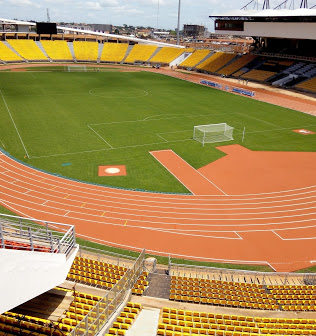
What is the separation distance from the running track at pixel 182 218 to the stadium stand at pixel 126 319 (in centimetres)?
615

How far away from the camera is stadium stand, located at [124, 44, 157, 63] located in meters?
98.7

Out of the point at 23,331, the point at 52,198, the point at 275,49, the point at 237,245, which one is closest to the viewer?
the point at 23,331

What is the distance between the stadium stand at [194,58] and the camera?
306 ft

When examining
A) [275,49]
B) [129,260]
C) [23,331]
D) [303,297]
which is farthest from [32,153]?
[275,49]

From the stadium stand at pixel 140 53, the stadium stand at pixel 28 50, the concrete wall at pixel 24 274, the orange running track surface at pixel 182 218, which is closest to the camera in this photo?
the concrete wall at pixel 24 274

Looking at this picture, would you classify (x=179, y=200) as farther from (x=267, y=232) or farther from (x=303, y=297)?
(x=303, y=297)

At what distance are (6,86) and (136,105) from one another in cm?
2558

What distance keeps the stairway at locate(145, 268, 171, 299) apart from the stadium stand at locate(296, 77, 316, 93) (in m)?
58.1

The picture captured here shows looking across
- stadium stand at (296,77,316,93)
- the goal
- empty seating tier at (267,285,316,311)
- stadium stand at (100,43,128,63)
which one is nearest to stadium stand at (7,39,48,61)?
stadium stand at (100,43,128,63)

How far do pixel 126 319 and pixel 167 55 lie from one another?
96.8m

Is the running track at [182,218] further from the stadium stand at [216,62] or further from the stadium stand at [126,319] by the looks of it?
the stadium stand at [216,62]

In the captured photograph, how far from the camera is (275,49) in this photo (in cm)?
8062

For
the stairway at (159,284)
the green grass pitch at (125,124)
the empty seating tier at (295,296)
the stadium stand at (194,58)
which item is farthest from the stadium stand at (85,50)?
the empty seating tier at (295,296)

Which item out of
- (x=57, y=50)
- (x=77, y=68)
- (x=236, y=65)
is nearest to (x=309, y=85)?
(x=236, y=65)
